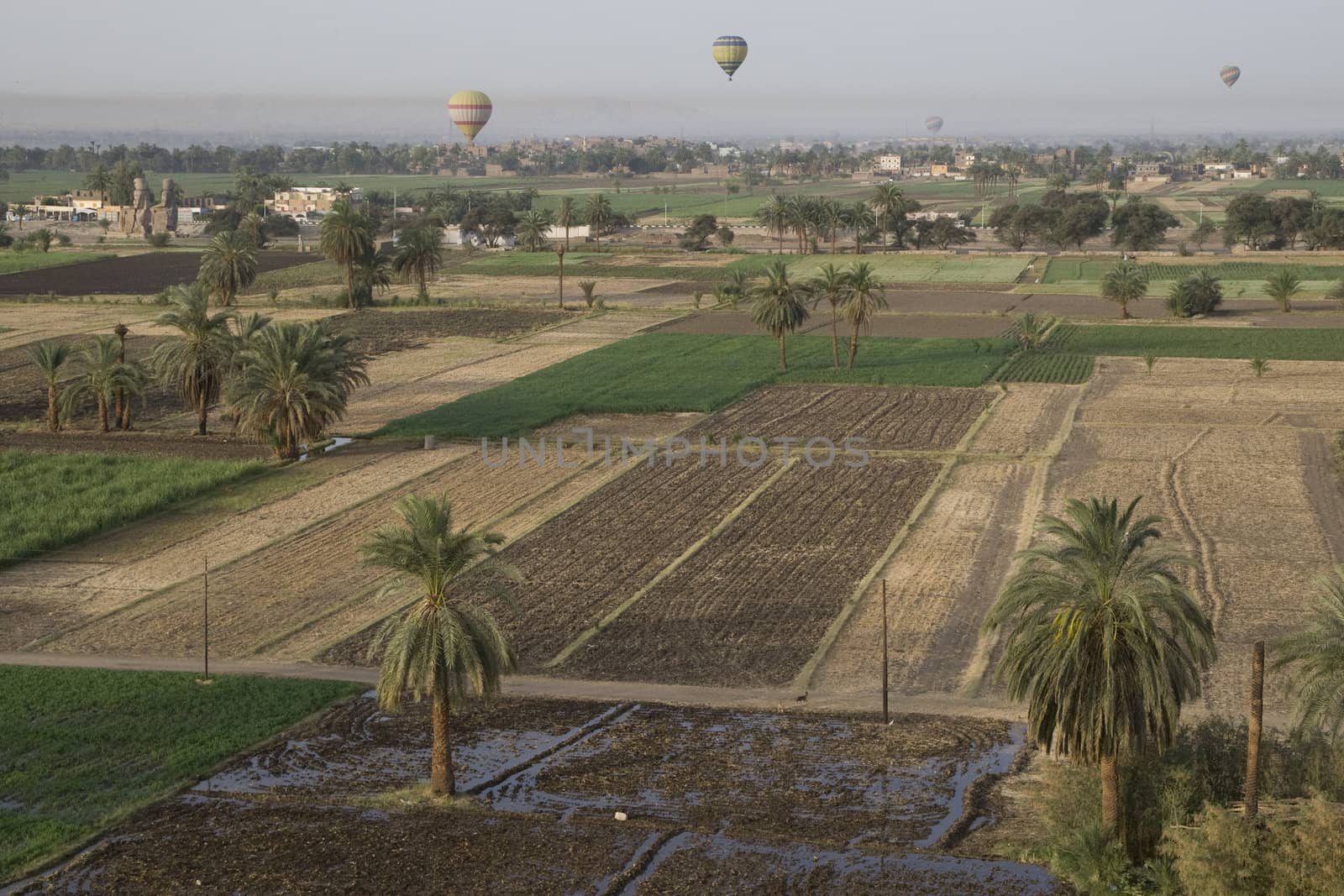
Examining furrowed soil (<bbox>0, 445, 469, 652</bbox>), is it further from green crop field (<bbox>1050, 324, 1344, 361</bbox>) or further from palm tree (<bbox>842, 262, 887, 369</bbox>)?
green crop field (<bbox>1050, 324, 1344, 361</bbox>)

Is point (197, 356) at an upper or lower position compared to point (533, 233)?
lower

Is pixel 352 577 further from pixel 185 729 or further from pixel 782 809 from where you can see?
pixel 782 809

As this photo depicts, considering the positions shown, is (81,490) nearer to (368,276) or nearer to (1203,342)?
(368,276)

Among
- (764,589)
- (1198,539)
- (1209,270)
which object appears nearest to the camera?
(764,589)

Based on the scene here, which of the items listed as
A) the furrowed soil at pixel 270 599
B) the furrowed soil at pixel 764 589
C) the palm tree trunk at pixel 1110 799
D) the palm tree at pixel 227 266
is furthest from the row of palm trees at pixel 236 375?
the palm tree trunk at pixel 1110 799

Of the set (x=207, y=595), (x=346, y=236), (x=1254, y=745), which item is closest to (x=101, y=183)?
(x=346, y=236)

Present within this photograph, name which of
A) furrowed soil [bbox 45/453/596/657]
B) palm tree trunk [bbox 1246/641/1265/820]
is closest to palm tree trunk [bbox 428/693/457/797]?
furrowed soil [bbox 45/453/596/657]

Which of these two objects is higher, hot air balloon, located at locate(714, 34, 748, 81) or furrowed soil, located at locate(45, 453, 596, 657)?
hot air balloon, located at locate(714, 34, 748, 81)
